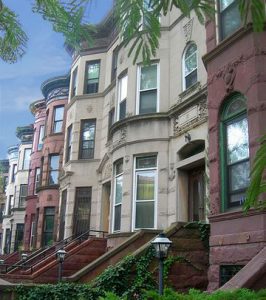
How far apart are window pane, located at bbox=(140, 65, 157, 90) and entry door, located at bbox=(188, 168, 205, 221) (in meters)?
3.62

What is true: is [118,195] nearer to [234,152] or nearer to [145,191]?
[145,191]

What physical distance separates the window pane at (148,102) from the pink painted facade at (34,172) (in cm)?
1702

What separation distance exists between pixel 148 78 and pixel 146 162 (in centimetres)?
308

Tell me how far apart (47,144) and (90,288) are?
18.0 metres

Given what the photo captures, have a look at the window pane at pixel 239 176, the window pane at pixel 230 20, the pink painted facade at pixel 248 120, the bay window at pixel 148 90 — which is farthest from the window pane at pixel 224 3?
the bay window at pixel 148 90

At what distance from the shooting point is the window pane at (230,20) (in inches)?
390

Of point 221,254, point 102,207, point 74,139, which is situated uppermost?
point 74,139

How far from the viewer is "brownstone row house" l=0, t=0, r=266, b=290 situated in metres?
8.91

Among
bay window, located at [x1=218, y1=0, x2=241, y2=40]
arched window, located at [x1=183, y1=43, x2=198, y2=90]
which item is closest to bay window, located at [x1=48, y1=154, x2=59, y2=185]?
arched window, located at [x1=183, y1=43, x2=198, y2=90]

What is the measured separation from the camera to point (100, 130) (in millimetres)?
20953

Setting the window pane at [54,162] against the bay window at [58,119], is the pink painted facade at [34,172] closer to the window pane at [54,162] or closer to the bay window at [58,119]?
the window pane at [54,162]

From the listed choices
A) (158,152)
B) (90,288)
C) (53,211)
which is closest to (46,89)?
(53,211)

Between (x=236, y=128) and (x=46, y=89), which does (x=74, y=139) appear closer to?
(x=46, y=89)

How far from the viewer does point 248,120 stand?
8.71m
